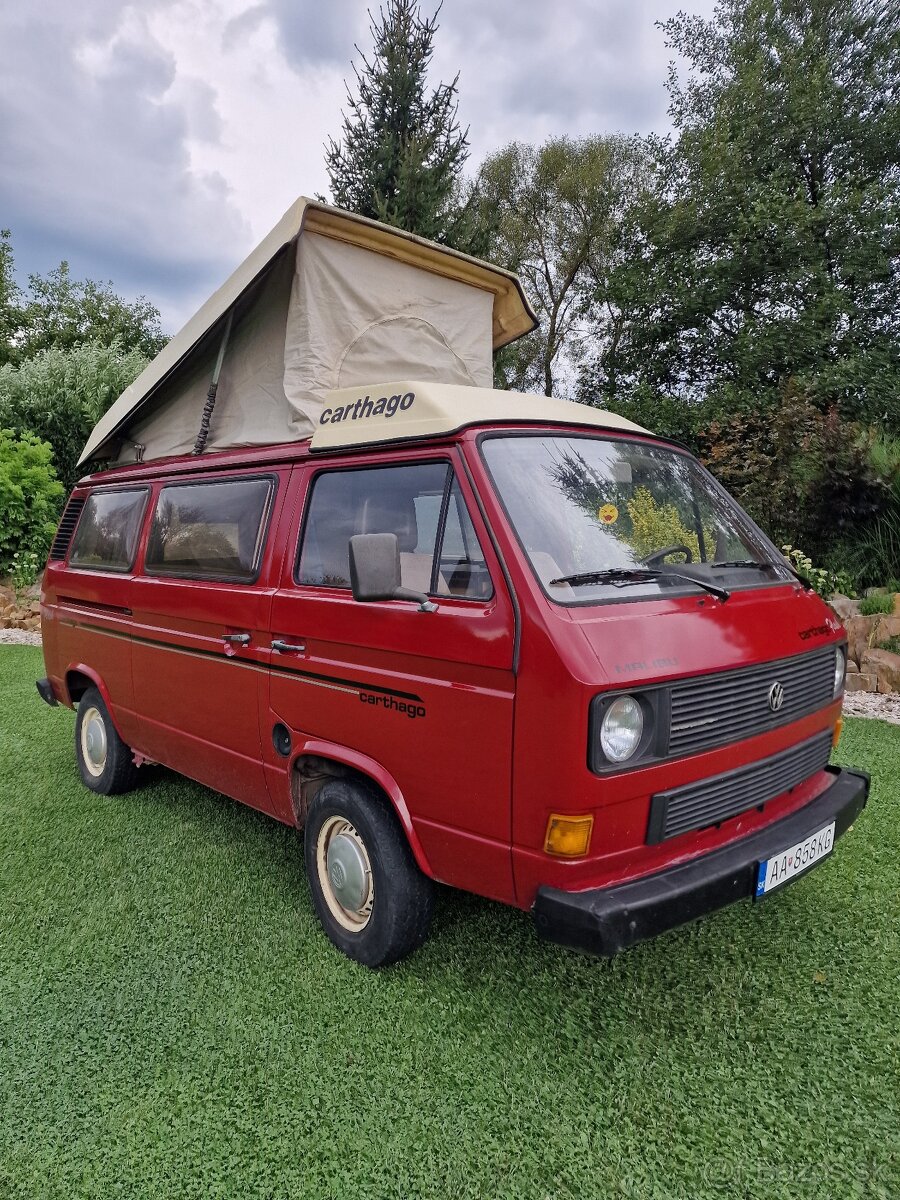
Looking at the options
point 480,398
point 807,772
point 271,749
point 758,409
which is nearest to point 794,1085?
point 807,772

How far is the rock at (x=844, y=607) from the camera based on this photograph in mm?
7477

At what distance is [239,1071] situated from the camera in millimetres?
2500

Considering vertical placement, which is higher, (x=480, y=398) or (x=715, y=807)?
(x=480, y=398)

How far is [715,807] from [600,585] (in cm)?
85

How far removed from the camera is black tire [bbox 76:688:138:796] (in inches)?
190

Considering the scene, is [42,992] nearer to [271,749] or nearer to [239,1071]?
[239,1071]

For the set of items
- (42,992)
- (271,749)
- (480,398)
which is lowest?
(42,992)

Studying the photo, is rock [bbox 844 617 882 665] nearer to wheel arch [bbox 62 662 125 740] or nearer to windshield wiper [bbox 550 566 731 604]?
windshield wiper [bbox 550 566 731 604]

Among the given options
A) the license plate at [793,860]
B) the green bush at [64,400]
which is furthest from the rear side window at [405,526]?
the green bush at [64,400]

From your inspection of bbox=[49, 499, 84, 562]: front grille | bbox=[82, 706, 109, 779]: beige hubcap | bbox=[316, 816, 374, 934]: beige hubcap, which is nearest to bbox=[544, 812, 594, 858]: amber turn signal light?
bbox=[316, 816, 374, 934]: beige hubcap

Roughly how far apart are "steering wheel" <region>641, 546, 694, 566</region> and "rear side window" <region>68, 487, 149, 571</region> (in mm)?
3106

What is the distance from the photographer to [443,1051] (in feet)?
8.36

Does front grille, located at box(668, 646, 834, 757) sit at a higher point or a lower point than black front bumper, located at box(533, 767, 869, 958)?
higher

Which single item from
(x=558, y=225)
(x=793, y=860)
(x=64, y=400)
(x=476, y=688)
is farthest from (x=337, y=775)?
(x=558, y=225)
